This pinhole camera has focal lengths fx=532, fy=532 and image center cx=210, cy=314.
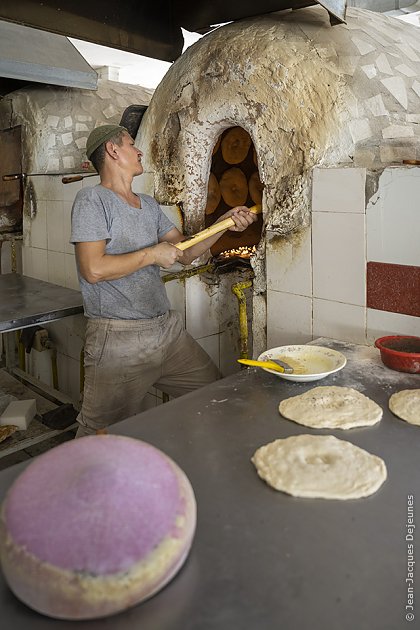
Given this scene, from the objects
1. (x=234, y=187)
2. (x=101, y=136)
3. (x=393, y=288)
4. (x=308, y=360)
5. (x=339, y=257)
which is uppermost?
(x=101, y=136)

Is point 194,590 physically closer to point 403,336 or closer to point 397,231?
point 403,336

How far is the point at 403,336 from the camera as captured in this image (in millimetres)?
1838

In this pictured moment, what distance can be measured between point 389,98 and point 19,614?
2.21 metres

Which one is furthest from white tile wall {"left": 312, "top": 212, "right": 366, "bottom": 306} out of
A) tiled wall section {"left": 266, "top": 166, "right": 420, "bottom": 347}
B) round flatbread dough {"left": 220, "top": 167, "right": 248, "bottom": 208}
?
round flatbread dough {"left": 220, "top": 167, "right": 248, "bottom": 208}

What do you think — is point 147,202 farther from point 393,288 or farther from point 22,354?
point 22,354

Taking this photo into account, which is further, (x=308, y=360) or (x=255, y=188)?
(x=255, y=188)

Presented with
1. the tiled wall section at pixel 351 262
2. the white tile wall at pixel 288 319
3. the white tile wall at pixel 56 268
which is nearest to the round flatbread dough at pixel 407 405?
the tiled wall section at pixel 351 262

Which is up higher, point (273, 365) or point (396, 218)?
point (396, 218)

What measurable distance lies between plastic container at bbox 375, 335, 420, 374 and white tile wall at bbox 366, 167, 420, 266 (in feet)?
0.90

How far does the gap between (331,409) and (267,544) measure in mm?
552

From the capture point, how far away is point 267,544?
0.96m

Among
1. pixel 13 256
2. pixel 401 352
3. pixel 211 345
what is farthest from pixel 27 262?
pixel 401 352

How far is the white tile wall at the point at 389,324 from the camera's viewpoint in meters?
1.90

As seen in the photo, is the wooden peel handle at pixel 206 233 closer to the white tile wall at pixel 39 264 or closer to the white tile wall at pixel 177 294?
the white tile wall at pixel 177 294
